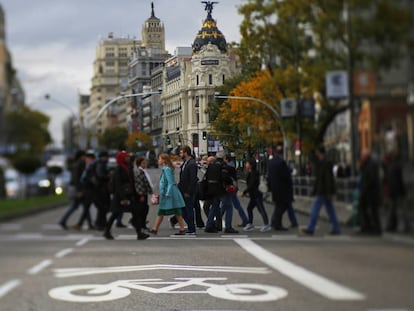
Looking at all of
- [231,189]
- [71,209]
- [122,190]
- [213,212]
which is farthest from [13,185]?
[213,212]

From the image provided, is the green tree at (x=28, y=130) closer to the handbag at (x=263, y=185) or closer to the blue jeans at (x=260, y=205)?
the handbag at (x=263, y=185)

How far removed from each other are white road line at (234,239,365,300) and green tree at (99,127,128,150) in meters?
0.75

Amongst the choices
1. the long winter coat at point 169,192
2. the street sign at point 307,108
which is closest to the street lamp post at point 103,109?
the long winter coat at point 169,192

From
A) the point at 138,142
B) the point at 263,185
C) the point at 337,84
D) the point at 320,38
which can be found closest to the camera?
the point at 337,84

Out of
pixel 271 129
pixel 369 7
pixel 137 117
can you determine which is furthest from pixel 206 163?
pixel 369 7

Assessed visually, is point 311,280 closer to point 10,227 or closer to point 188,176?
point 10,227

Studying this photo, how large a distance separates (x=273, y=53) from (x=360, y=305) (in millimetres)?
923

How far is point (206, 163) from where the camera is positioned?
440cm

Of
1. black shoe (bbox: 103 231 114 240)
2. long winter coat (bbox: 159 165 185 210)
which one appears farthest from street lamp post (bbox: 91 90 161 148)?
black shoe (bbox: 103 231 114 240)

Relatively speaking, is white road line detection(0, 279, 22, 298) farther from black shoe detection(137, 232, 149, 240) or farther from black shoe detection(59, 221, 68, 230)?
black shoe detection(137, 232, 149, 240)

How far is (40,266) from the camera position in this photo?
3676 millimetres

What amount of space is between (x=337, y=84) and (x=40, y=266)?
1.79 meters

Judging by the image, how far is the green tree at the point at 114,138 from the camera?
11.4 ft

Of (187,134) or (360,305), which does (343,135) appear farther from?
(187,134)
